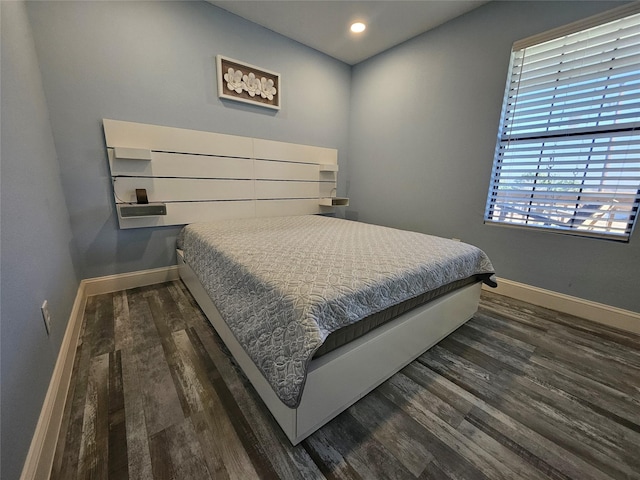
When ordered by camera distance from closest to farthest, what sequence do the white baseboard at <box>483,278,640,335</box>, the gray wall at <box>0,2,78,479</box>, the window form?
the gray wall at <box>0,2,78,479</box>
the window
the white baseboard at <box>483,278,640,335</box>

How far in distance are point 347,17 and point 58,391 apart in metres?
3.52

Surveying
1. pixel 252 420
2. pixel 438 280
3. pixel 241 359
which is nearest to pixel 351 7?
pixel 438 280

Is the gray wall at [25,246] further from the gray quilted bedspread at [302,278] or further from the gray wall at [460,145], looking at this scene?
the gray wall at [460,145]

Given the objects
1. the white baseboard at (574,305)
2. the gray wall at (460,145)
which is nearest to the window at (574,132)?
the gray wall at (460,145)

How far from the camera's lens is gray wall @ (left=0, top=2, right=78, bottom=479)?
81 cm

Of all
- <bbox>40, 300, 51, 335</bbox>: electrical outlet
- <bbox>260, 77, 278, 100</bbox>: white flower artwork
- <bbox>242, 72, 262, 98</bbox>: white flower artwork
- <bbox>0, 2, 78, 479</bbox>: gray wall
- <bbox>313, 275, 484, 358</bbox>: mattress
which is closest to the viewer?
<bbox>0, 2, 78, 479</bbox>: gray wall

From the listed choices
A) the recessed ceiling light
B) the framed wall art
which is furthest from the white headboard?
the recessed ceiling light

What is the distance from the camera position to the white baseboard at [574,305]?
1875mm

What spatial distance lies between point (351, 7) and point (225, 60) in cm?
131

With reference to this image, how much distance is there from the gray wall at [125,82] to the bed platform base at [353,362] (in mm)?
1287

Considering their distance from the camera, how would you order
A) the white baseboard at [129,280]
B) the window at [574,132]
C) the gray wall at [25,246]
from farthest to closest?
the white baseboard at [129,280] → the window at [574,132] → the gray wall at [25,246]

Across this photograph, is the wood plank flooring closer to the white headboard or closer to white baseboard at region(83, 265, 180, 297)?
white baseboard at region(83, 265, 180, 297)

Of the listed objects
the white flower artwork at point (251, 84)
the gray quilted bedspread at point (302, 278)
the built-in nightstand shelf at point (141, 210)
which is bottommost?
the gray quilted bedspread at point (302, 278)

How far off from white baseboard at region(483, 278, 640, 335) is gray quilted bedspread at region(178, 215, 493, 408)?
0.86 meters
